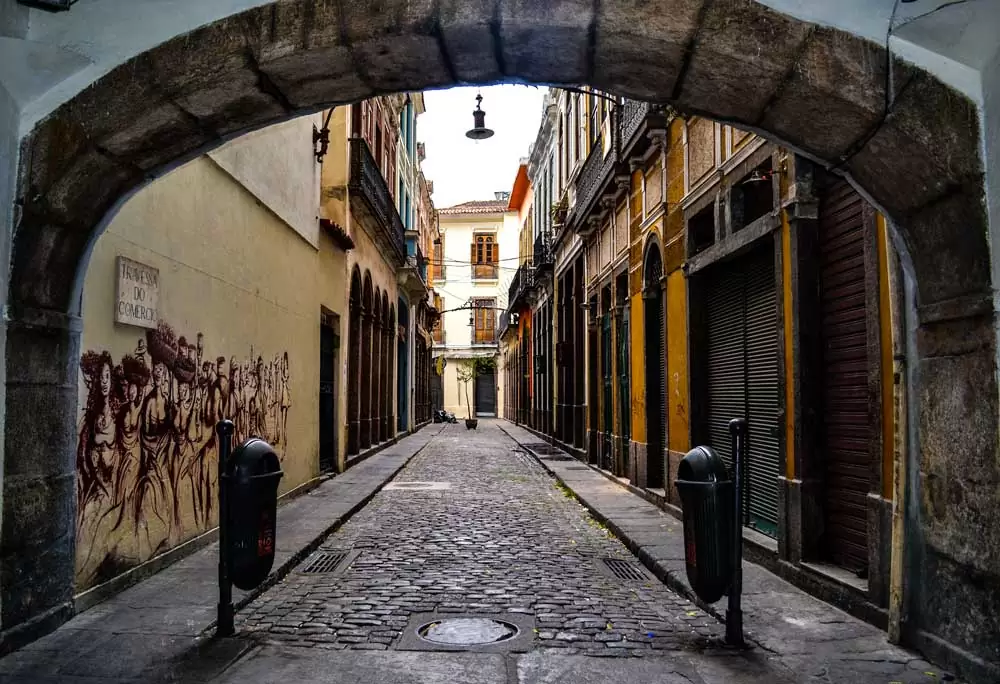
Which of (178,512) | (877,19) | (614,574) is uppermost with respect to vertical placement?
(877,19)

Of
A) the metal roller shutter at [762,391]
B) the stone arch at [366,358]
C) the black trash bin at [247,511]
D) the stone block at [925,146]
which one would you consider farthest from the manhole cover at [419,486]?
the stone block at [925,146]

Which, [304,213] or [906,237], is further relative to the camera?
[304,213]

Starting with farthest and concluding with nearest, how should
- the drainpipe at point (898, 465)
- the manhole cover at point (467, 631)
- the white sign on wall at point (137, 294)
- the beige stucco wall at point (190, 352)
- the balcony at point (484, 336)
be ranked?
the balcony at point (484, 336), the white sign on wall at point (137, 294), the beige stucco wall at point (190, 352), the manhole cover at point (467, 631), the drainpipe at point (898, 465)

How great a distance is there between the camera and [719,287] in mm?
9305

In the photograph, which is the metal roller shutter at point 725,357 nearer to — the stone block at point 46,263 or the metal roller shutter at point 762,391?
the metal roller shutter at point 762,391

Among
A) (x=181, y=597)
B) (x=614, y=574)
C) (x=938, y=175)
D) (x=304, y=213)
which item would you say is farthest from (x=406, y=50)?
(x=304, y=213)

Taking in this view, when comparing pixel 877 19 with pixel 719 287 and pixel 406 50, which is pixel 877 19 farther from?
pixel 719 287

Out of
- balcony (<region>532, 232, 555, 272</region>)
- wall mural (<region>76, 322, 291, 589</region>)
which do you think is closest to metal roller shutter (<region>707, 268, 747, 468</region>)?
wall mural (<region>76, 322, 291, 589</region>)

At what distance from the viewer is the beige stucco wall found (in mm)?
5992

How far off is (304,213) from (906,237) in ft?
31.0

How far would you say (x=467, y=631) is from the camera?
5.33m

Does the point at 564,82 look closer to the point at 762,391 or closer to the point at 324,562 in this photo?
the point at 762,391

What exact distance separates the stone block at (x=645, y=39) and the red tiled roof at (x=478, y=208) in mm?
52956

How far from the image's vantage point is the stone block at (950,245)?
13.1 ft
